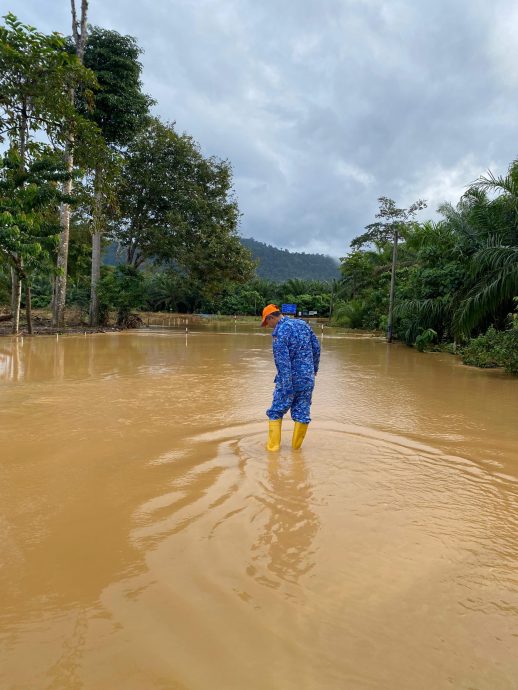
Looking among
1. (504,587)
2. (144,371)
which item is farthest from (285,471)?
(144,371)

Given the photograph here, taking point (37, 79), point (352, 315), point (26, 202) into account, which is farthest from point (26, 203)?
point (352, 315)

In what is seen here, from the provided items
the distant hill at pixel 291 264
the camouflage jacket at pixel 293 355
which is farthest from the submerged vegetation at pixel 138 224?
the distant hill at pixel 291 264

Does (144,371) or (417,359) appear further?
(417,359)

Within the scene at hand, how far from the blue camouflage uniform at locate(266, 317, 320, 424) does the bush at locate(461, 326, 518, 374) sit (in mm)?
6971

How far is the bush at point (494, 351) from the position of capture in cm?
989

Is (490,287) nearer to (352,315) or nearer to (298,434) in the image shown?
(298,434)

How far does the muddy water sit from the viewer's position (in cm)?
179

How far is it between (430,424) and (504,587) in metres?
3.61

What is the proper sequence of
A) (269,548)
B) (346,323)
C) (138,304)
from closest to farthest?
1. (269,548)
2. (138,304)
3. (346,323)

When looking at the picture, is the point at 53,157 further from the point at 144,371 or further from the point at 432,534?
the point at 432,534

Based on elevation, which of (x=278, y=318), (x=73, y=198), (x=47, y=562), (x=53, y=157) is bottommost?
(x=47, y=562)

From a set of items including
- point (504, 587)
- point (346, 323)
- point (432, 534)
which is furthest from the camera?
point (346, 323)

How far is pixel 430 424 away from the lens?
19.1 feet

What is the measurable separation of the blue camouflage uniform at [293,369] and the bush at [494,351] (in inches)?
274
